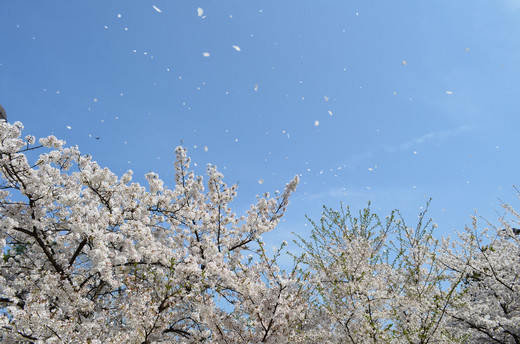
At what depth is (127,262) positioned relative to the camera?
27.0 ft

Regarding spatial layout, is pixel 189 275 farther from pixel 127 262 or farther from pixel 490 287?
pixel 490 287

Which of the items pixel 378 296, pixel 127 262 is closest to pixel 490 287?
pixel 378 296

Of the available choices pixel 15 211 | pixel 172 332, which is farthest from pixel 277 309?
pixel 15 211

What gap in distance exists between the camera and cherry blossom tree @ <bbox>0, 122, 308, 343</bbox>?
20.9 feet

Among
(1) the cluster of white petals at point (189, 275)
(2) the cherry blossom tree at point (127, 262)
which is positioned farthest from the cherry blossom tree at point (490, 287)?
(2) the cherry blossom tree at point (127, 262)

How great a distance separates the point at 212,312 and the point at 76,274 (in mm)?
3566

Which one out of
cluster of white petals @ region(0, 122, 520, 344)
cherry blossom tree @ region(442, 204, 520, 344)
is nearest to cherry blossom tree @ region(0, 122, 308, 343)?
cluster of white petals @ region(0, 122, 520, 344)

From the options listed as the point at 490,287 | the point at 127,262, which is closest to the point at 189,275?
the point at 127,262

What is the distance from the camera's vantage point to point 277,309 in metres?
6.31

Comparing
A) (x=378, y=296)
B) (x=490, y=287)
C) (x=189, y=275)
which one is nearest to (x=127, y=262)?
(x=189, y=275)

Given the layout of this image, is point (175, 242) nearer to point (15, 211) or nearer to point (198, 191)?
point (198, 191)

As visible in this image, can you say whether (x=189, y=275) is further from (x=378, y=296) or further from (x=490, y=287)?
(x=490, y=287)

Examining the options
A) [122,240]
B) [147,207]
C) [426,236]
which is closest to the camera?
[122,240]

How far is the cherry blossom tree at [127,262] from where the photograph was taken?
6.36 meters
